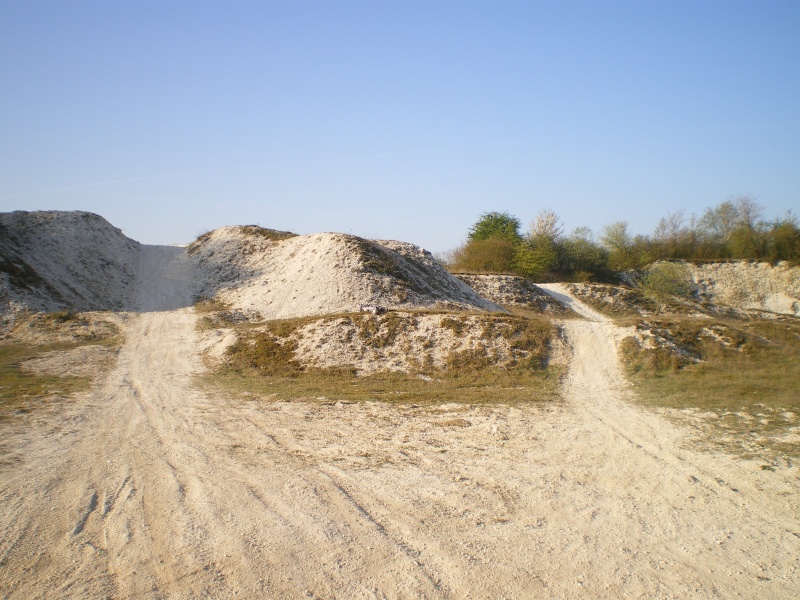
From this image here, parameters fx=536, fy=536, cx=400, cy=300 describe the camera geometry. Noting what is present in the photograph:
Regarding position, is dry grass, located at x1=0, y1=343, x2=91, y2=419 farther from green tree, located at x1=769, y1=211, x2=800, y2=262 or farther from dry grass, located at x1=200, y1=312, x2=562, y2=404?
green tree, located at x1=769, y1=211, x2=800, y2=262

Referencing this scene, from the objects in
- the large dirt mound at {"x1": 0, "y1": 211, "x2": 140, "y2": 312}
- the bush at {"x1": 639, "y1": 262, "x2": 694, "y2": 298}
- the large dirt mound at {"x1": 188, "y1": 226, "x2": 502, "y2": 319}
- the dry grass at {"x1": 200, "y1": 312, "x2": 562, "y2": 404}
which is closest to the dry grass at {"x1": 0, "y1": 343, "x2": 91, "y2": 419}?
the dry grass at {"x1": 200, "y1": 312, "x2": 562, "y2": 404}

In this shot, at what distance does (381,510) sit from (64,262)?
36.9 metres

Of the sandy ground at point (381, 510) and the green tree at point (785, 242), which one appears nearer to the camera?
the sandy ground at point (381, 510)

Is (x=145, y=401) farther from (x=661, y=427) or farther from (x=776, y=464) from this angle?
(x=776, y=464)

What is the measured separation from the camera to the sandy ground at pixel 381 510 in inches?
227

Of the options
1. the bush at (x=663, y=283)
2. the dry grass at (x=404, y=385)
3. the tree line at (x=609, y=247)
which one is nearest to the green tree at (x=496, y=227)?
the tree line at (x=609, y=247)

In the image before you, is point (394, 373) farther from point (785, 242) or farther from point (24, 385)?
point (785, 242)

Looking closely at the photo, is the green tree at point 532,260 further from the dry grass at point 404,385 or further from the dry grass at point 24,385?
the dry grass at point 24,385

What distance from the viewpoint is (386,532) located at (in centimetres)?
684

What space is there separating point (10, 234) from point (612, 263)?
5822 centimetres

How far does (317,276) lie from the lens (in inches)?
1297

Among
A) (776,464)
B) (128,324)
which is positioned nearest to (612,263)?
(128,324)

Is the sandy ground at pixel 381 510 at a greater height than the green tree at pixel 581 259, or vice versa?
the green tree at pixel 581 259

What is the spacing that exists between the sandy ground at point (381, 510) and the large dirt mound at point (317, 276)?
17576mm
